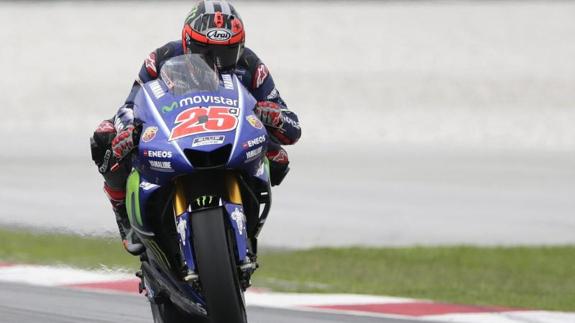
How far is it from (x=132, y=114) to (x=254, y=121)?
568 mm

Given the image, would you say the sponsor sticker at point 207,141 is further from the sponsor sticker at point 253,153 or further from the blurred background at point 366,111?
the blurred background at point 366,111

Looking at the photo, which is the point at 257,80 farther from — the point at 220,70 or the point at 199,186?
the point at 199,186

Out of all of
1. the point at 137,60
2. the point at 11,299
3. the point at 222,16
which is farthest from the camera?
the point at 137,60

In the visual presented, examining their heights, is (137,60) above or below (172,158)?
above

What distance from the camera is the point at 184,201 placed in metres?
5.33

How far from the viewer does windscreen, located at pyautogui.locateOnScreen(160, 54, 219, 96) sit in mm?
5570

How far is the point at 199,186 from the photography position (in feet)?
17.5

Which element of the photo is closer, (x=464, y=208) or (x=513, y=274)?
(x=513, y=274)

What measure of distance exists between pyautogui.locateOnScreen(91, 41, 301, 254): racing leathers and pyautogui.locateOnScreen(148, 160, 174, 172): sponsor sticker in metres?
0.43

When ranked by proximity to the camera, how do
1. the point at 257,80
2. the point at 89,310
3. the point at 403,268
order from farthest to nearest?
the point at 403,268 < the point at 89,310 < the point at 257,80

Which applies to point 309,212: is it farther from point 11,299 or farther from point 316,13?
point 316,13

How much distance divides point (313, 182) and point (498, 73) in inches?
439

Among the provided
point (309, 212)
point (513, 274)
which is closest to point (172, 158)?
point (513, 274)

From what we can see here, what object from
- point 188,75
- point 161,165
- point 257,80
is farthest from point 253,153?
point 257,80
